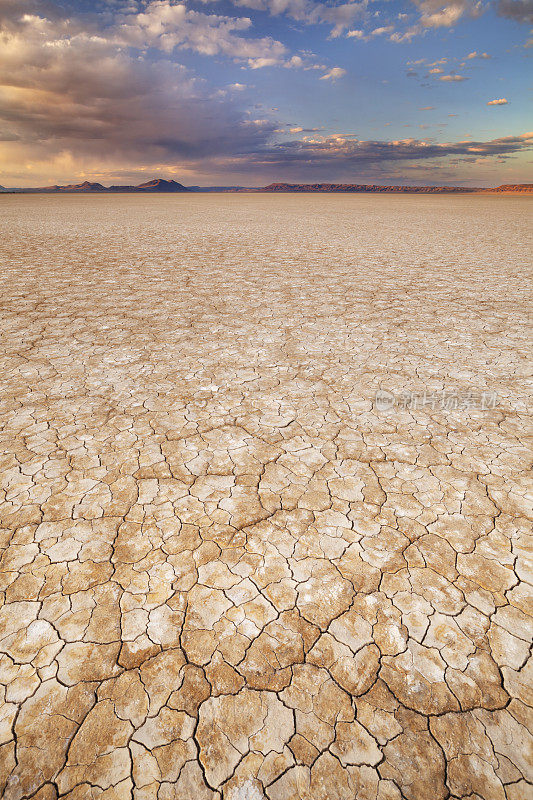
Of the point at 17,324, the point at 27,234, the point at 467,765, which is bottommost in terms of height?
the point at 467,765

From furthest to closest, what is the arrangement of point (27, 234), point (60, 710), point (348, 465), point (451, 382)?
point (27, 234) < point (451, 382) < point (348, 465) < point (60, 710)

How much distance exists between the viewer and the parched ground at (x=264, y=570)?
1.21 m

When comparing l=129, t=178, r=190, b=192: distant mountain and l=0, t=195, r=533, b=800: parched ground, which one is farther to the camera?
l=129, t=178, r=190, b=192: distant mountain

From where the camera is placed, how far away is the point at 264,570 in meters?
1.78

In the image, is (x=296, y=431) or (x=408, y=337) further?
(x=408, y=337)

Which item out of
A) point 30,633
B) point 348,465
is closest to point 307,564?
point 348,465

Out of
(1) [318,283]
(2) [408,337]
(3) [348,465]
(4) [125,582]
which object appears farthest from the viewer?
(1) [318,283]

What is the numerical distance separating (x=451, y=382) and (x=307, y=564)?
7.88ft

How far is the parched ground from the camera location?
121 centimetres

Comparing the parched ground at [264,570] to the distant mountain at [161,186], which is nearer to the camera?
the parched ground at [264,570]

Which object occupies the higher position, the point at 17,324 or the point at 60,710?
the point at 17,324

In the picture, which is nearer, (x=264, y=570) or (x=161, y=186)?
(x=264, y=570)

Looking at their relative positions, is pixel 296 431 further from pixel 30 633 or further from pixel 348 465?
pixel 30 633

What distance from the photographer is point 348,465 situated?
7.99 feet
